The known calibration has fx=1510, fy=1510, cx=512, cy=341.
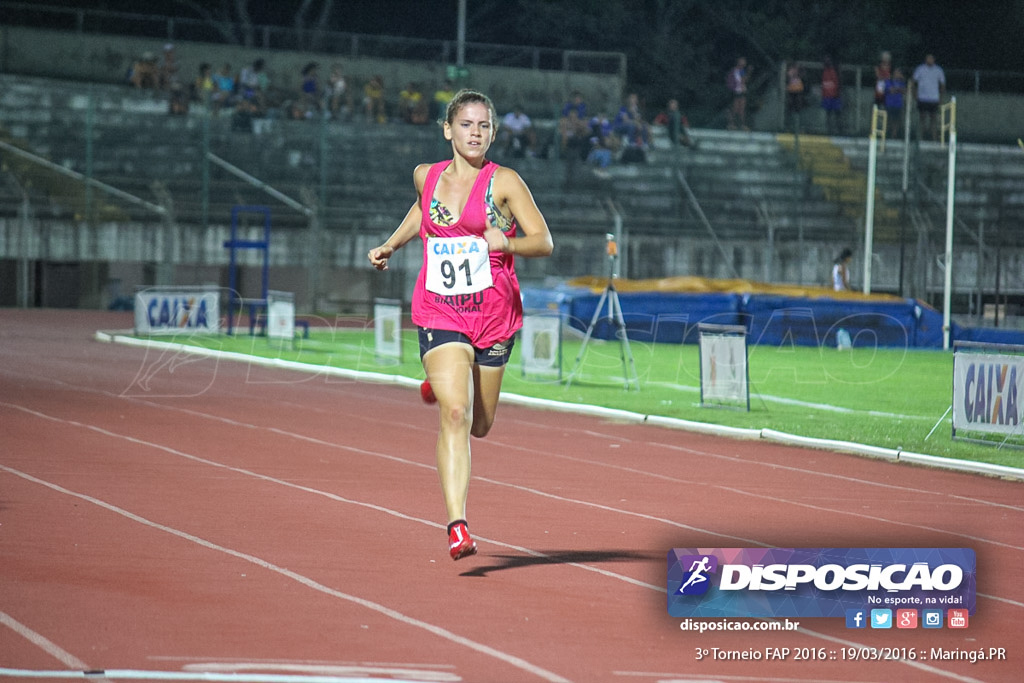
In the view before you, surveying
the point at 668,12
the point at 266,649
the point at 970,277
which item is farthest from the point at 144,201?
the point at 266,649

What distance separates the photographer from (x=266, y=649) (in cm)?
564

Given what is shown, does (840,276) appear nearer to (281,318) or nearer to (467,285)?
(281,318)

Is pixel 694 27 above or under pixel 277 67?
above

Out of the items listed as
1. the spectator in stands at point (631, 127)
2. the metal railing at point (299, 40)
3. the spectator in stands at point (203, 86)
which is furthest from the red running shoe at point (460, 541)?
the metal railing at point (299, 40)

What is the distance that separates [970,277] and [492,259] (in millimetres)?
29304

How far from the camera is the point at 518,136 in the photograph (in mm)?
38188

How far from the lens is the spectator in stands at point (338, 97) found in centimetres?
3959

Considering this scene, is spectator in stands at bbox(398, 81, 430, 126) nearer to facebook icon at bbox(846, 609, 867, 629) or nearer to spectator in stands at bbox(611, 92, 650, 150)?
spectator in stands at bbox(611, 92, 650, 150)

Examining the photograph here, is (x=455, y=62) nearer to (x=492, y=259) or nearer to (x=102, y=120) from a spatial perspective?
(x=102, y=120)

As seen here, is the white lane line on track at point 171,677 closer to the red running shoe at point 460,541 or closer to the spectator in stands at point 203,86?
the red running shoe at point 460,541

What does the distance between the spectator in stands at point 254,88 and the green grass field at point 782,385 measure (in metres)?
10.3

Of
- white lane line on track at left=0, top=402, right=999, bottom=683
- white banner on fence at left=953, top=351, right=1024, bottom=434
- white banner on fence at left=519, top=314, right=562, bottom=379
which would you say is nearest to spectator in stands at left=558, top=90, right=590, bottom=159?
white banner on fence at left=519, top=314, right=562, bottom=379

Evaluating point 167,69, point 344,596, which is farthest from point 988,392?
point 167,69

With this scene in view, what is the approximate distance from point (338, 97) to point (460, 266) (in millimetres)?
33238
